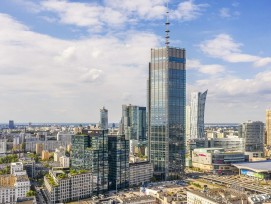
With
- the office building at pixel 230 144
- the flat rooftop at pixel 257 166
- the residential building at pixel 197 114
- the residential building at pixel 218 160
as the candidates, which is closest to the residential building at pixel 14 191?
the residential building at pixel 218 160

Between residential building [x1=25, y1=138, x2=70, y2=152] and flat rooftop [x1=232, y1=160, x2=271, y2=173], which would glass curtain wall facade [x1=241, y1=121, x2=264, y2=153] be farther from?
residential building [x1=25, y1=138, x2=70, y2=152]

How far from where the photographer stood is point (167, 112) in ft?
323

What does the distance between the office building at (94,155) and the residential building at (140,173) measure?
8568mm

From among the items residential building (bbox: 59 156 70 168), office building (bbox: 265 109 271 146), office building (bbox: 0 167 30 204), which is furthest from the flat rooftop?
office building (bbox: 265 109 271 146)

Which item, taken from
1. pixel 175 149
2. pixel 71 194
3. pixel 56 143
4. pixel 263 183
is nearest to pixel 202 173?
pixel 175 149

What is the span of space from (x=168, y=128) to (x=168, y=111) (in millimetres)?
4918

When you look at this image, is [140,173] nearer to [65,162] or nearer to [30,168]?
[65,162]

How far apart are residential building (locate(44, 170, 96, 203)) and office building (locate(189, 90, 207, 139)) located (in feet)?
362

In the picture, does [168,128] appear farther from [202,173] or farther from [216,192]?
[216,192]

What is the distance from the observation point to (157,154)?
323 feet

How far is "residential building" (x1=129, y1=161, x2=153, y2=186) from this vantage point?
86312mm

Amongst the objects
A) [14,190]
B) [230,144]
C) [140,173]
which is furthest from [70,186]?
[230,144]

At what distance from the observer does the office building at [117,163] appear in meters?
82.3

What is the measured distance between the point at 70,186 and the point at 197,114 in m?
119
